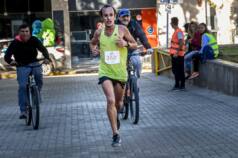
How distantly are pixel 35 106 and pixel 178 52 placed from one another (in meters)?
6.21

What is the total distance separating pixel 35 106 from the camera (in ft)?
34.4

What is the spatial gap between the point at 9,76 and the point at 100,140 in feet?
64.0

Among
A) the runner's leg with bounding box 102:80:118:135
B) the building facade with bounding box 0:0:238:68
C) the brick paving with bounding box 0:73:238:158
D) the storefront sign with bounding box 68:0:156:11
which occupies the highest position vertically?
the storefront sign with bounding box 68:0:156:11

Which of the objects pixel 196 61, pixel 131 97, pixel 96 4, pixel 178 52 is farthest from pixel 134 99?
pixel 96 4

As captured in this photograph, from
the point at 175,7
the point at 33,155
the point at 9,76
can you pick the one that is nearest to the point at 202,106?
the point at 33,155

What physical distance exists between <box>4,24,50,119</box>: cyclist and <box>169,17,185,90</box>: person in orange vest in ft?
17.7

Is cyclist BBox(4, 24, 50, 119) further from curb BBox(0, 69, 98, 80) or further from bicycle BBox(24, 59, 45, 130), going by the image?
curb BBox(0, 69, 98, 80)

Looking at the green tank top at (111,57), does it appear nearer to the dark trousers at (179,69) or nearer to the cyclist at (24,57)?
the cyclist at (24,57)

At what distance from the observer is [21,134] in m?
10.1

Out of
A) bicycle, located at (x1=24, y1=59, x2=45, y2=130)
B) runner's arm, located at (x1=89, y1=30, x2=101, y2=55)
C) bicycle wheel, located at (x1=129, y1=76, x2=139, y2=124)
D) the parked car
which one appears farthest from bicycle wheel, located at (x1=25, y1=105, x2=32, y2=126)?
the parked car

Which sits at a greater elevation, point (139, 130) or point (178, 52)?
point (178, 52)

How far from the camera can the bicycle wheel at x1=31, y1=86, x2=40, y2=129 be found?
407 inches

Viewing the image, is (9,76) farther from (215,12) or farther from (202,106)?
(202,106)

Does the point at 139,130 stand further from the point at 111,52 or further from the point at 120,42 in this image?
the point at 120,42
